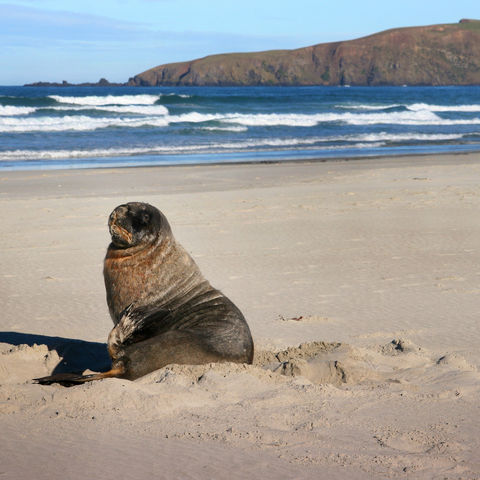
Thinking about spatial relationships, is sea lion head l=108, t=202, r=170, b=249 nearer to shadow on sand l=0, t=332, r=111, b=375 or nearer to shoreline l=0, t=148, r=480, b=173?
shadow on sand l=0, t=332, r=111, b=375

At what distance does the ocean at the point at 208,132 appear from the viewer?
20.8 metres

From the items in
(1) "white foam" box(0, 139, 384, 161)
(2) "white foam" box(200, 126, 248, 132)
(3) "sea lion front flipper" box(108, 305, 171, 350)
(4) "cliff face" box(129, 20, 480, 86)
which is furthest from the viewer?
(4) "cliff face" box(129, 20, 480, 86)

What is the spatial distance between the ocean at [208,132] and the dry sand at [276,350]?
9009 millimetres

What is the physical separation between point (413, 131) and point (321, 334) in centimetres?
2646

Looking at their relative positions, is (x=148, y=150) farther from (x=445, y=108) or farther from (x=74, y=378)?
(x=445, y=108)

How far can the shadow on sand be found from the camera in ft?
16.3

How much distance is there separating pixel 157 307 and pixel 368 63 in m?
154

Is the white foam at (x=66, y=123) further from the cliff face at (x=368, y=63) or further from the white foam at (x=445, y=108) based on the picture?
the cliff face at (x=368, y=63)

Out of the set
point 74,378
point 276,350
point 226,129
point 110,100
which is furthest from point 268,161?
point 110,100

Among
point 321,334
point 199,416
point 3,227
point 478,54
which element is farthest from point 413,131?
point 478,54

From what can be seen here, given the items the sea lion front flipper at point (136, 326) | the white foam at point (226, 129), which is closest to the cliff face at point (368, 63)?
the white foam at point (226, 129)

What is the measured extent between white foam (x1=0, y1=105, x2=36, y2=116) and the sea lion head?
35400 millimetres

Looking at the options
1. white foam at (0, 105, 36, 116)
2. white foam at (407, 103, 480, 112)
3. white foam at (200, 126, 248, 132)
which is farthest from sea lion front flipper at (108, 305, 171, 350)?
white foam at (407, 103, 480, 112)

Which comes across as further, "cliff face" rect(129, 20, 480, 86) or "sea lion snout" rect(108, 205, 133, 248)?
"cliff face" rect(129, 20, 480, 86)
